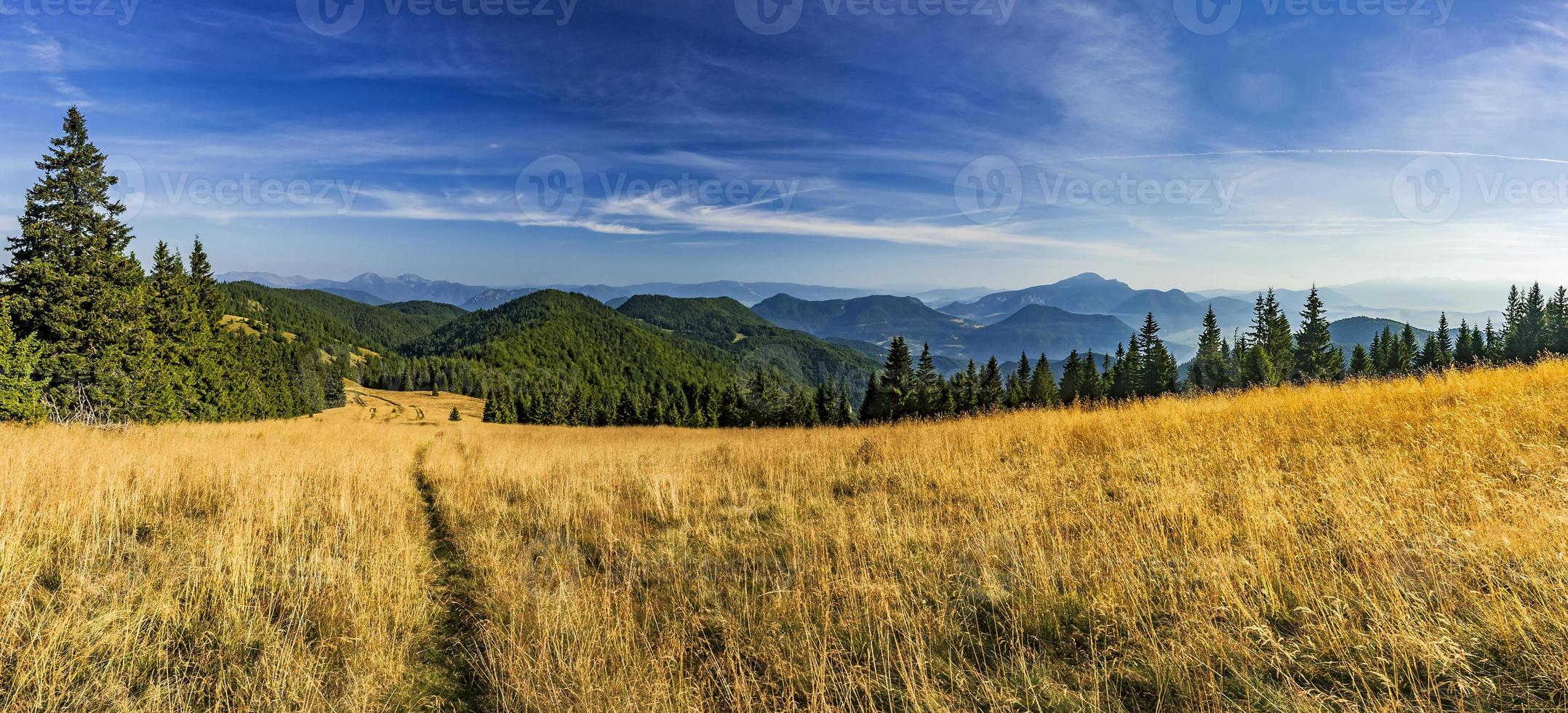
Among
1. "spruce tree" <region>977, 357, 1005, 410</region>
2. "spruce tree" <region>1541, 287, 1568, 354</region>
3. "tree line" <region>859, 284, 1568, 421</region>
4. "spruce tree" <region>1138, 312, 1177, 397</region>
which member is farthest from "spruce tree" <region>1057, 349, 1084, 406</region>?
"spruce tree" <region>1541, 287, 1568, 354</region>

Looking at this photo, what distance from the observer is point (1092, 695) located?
277cm

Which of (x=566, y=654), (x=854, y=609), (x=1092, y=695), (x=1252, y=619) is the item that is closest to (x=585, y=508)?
(x=566, y=654)

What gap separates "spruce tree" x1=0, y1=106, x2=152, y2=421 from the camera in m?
21.0

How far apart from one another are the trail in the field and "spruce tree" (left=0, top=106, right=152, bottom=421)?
27.2m

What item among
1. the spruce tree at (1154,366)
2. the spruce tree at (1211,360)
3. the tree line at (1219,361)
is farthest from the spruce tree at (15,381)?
the spruce tree at (1211,360)

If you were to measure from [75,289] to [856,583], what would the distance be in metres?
33.8

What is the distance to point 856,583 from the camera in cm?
409

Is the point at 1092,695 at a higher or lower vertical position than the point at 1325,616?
lower

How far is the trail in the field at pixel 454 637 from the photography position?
326 centimetres

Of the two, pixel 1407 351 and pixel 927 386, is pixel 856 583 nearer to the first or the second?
pixel 927 386

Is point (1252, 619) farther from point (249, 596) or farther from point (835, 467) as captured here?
point (249, 596)

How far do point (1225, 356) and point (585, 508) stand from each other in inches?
3335

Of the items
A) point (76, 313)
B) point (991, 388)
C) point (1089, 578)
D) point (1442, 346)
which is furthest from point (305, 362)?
point (1442, 346)

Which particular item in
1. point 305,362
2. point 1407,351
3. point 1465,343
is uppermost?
point 1465,343
